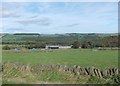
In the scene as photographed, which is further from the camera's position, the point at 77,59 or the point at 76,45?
the point at 76,45

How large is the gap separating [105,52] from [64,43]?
271 inches

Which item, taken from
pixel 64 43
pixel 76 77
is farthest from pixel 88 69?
pixel 64 43

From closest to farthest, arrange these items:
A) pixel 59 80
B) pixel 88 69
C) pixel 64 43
→ 1. pixel 59 80
2. pixel 88 69
3. pixel 64 43

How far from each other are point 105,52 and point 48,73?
12.8 meters

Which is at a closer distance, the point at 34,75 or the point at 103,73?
the point at 103,73

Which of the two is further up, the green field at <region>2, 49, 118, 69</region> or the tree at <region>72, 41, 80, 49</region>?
the tree at <region>72, 41, 80, 49</region>

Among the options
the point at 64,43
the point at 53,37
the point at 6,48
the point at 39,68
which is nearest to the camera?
the point at 39,68

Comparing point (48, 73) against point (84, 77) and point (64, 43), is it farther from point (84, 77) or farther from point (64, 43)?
point (64, 43)

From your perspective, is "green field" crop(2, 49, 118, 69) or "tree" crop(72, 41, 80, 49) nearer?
"green field" crop(2, 49, 118, 69)

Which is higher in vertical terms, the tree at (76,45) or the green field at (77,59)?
the tree at (76,45)

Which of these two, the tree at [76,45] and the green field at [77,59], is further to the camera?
the tree at [76,45]

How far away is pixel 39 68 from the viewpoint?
12.9 m

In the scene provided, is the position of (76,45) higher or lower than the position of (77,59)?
higher

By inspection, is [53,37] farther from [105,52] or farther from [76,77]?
[76,77]
